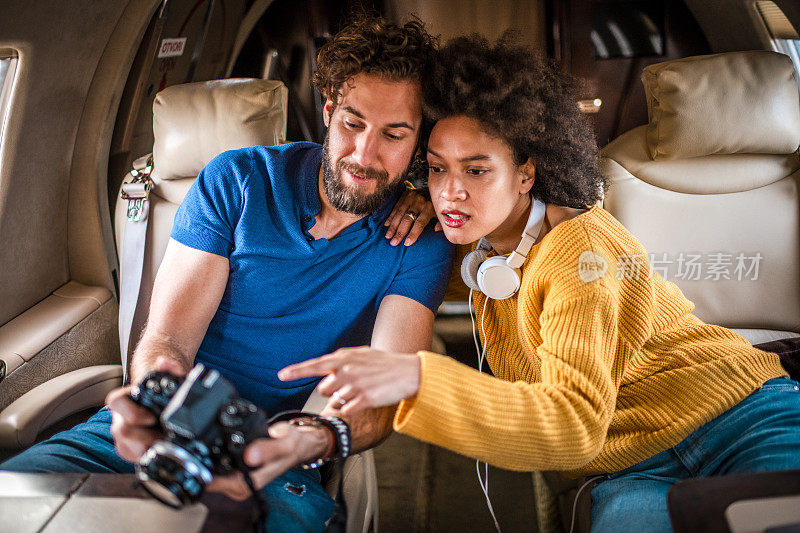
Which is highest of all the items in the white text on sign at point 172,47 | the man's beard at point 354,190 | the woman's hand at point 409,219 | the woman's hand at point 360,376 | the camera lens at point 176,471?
the white text on sign at point 172,47

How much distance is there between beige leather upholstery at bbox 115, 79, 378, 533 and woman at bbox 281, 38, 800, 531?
2.55ft

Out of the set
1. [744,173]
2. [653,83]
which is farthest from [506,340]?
[744,173]

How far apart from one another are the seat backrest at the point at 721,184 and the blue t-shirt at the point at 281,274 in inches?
37.6

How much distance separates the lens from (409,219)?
1.79 m

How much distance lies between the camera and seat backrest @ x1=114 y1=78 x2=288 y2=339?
84.4 inches

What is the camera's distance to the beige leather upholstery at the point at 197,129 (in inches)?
84.5

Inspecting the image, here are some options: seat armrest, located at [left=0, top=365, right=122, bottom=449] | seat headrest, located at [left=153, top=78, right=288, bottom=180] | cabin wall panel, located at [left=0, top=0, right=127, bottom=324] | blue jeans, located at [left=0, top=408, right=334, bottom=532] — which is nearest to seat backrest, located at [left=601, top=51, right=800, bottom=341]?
seat headrest, located at [left=153, top=78, right=288, bottom=180]

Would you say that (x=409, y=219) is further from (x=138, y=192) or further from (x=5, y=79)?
(x=5, y=79)

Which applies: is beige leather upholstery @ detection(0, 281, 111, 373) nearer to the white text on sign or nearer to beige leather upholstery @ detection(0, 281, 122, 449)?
beige leather upholstery @ detection(0, 281, 122, 449)

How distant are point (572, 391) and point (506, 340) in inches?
18.1

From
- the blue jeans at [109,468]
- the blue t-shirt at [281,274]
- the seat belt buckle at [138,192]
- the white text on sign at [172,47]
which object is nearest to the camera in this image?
the blue jeans at [109,468]

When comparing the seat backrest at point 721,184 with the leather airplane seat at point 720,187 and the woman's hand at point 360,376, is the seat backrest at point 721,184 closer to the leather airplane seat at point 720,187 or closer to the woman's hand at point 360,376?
the leather airplane seat at point 720,187

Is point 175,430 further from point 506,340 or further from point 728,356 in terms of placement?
point 728,356

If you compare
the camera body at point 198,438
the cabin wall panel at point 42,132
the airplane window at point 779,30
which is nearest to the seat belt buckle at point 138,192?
the cabin wall panel at point 42,132
